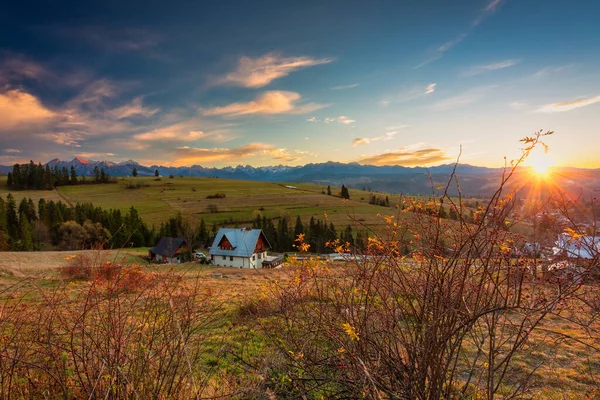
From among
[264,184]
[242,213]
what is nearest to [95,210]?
[242,213]

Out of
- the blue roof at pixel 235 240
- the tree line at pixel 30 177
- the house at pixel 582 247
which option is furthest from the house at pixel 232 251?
the tree line at pixel 30 177

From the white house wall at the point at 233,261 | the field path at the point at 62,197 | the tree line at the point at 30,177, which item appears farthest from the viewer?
the tree line at the point at 30,177

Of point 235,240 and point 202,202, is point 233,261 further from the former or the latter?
point 202,202

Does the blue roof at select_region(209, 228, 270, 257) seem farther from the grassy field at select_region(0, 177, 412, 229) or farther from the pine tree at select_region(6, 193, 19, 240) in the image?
the pine tree at select_region(6, 193, 19, 240)

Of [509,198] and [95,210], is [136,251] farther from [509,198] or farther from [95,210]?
[509,198]

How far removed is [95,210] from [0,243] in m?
26.2

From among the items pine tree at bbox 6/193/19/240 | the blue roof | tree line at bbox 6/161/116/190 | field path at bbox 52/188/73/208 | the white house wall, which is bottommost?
the white house wall

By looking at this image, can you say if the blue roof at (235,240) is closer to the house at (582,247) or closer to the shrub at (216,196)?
the house at (582,247)

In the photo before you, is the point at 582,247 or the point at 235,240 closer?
the point at 582,247

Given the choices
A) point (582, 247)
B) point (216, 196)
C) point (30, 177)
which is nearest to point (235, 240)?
point (582, 247)

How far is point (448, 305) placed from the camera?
2.33m

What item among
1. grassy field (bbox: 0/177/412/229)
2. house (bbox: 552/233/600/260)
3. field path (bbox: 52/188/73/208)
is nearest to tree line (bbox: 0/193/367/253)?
grassy field (bbox: 0/177/412/229)

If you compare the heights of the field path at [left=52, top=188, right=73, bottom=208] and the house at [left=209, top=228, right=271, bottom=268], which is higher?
the field path at [left=52, top=188, right=73, bottom=208]

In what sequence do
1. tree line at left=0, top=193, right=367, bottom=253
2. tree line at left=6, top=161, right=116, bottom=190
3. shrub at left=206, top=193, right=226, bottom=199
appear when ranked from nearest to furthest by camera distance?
1. tree line at left=0, top=193, right=367, bottom=253
2. tree line at left=6, top=161, right=116, bottom=190
3. shrub at left=206, top=193, right=226, bottom=199
